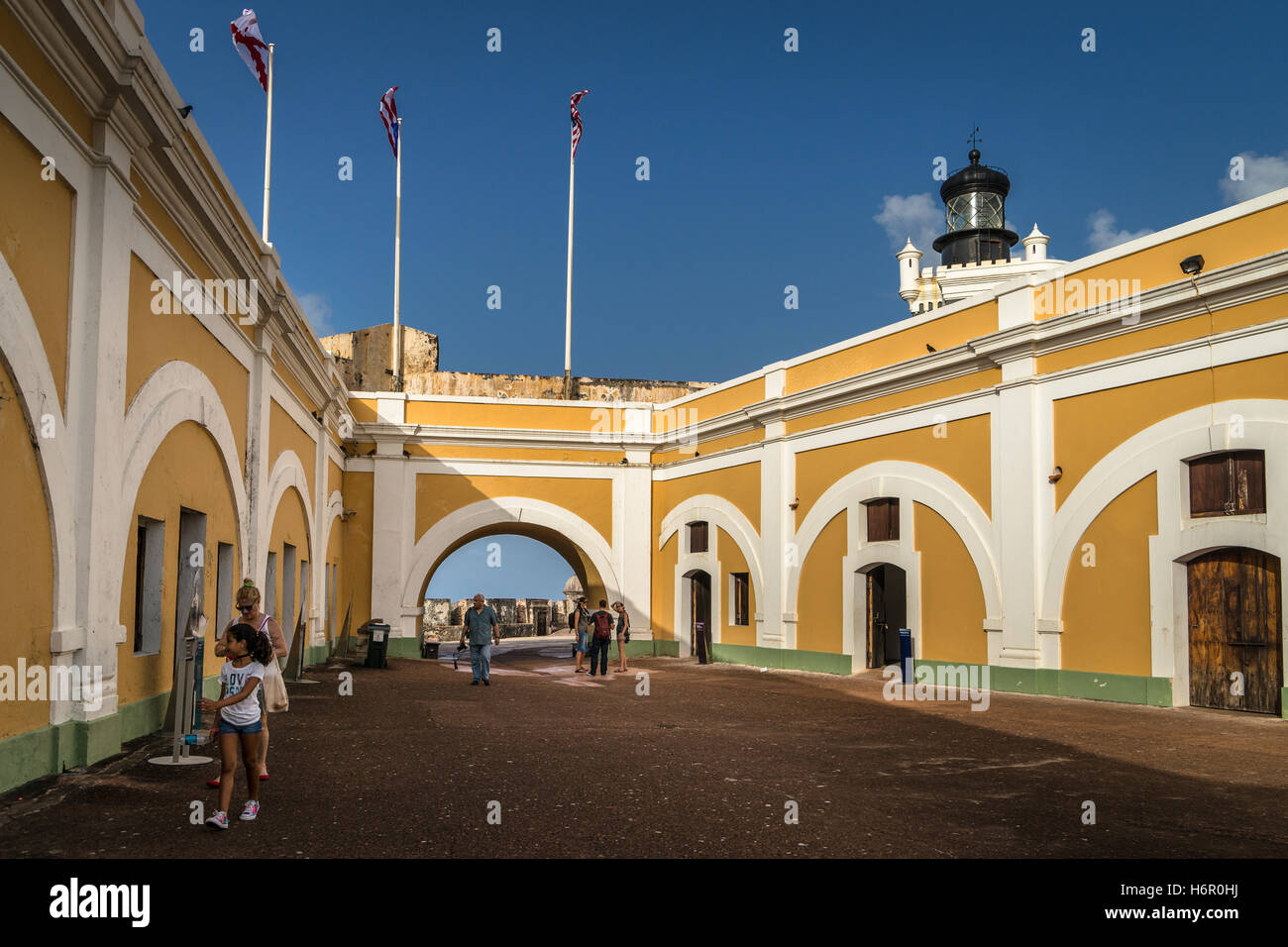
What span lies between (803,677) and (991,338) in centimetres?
674

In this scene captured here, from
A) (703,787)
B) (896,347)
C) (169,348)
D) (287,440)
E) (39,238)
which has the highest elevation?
(896,347)

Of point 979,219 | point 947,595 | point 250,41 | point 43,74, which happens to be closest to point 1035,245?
point 979,219

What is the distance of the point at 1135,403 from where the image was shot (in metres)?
13.8

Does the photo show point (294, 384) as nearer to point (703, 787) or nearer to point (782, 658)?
point (782, 658)

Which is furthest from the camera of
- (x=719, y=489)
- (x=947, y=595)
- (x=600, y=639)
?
(x=719, y=489)

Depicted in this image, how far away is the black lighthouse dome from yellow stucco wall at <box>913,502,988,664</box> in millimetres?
20312

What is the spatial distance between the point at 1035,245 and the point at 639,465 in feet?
49.5

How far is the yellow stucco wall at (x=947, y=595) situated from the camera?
16.2m

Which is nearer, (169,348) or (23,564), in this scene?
(23,564)

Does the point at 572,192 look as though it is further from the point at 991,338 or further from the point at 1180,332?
the point at 1180,332

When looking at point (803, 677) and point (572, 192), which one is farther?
point (572, 192)

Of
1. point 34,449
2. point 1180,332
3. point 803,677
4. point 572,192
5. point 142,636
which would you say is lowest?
point 803,677

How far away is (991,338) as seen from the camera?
51.6 ft

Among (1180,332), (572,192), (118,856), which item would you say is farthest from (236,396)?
(572,192)
